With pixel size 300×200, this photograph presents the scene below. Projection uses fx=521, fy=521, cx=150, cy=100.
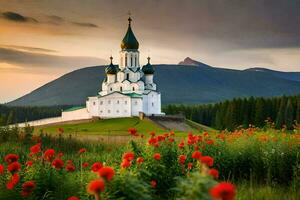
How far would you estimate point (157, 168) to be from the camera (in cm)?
1165

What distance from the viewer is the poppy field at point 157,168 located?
7.34m

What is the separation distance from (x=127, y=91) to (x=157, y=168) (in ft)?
323

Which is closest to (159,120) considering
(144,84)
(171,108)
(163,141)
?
(144,84)

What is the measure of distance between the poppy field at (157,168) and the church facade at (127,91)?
8175cm

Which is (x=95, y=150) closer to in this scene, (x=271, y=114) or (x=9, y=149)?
(x=9, y=149)

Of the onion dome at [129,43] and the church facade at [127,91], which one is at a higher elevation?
the onion dome at [129,43]

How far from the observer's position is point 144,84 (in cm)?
11006

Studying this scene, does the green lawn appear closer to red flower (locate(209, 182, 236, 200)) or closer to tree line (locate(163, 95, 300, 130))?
tree line (locate(163, 95, 300, 130))

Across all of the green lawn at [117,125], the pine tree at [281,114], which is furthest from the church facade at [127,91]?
the pine tree at [281,114]

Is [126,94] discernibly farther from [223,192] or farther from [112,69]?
[223,192]

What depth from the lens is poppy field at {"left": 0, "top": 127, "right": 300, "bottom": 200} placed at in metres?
7.34

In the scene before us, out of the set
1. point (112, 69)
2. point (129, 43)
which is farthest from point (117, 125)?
point (129, 43)

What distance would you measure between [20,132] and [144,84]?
87968 mm

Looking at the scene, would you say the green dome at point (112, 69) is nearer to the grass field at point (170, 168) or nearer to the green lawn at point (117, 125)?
the green lawn at point (117, 125)
